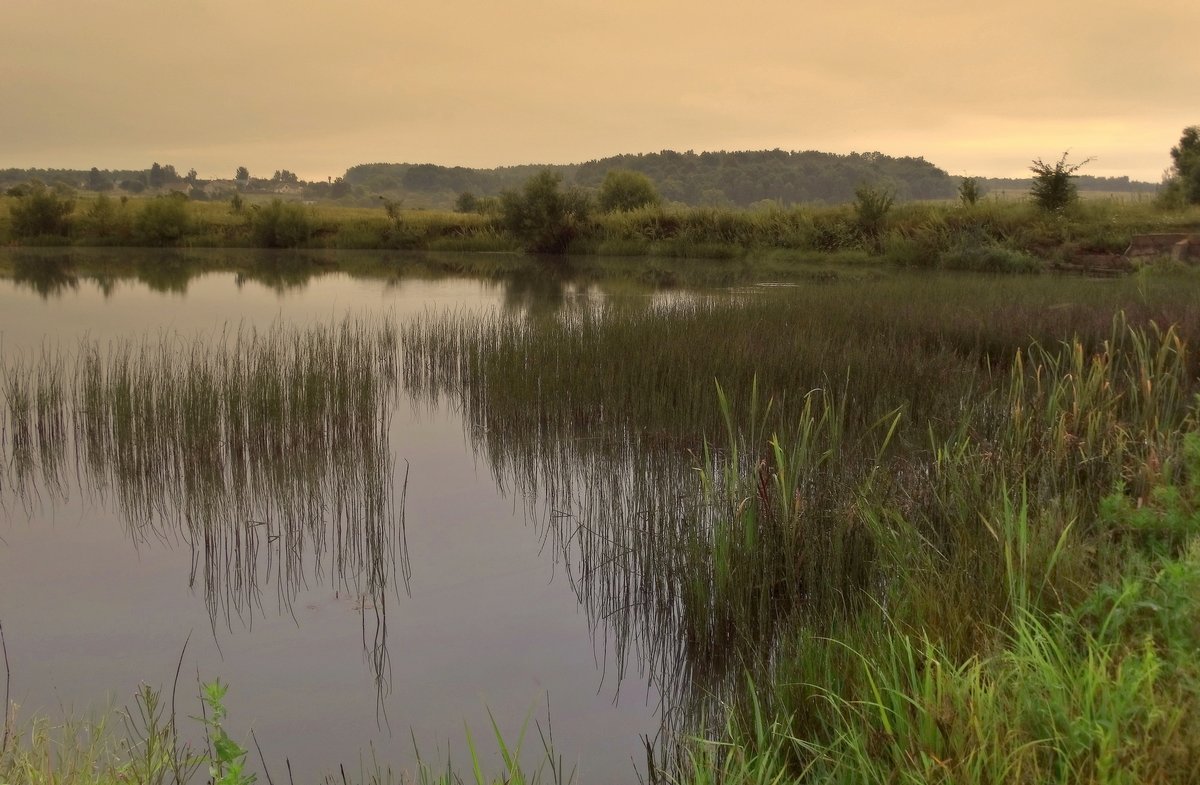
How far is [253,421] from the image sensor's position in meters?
6.38

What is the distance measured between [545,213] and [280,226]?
33.5 feet

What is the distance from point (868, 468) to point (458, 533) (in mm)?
2187

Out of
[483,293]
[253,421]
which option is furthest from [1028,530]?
[483,293]

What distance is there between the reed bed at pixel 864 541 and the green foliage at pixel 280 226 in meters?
26.2

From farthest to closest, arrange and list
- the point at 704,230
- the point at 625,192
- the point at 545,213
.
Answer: the point at 625,192
the point at 545,213
the point at 704,230

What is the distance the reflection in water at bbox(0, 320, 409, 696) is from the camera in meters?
4.20

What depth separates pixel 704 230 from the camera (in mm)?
26750

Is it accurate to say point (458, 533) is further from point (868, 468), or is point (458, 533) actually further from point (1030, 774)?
point (1030, 774)

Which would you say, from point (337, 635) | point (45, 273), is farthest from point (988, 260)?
point (45, 273)

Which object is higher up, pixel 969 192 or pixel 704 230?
pixel 969 192

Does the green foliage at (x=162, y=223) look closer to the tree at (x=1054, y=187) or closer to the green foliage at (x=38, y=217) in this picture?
the green foliage at (x=38, y=217)

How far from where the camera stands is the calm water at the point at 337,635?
304 cm

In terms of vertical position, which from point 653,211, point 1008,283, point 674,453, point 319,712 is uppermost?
point 653,211

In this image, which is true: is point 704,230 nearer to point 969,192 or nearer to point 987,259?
point 969,192
